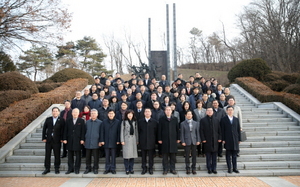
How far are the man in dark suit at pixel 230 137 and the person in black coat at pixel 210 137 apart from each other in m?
0.17

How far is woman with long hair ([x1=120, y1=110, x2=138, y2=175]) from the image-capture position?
5859 millimetres

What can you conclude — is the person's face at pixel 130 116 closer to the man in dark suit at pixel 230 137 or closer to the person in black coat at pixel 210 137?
the person in black coat at pixel 210 137

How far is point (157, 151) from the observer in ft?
23.7

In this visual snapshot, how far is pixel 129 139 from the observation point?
234 inches

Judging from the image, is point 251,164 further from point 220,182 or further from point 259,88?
point 259,88

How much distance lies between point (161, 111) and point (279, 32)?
79.1 ft

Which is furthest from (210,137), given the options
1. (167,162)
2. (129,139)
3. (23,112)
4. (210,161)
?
(23,112)

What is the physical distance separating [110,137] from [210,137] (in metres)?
2.60

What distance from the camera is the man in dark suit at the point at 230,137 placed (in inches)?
230

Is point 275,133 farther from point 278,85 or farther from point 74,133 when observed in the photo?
point 278,85

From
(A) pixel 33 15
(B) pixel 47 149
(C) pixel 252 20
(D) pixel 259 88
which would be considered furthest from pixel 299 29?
(B) pixel 47 149

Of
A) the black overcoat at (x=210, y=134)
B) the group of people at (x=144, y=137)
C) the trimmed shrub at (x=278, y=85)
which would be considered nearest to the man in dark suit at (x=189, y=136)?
the group of people at (x=144, y=137)

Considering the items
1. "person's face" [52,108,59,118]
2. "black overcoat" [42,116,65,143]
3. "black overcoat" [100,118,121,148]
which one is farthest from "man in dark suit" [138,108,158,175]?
"person's face" [52,108,59,118]

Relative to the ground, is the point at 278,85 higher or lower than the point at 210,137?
higher
